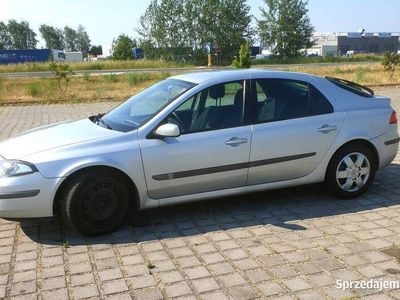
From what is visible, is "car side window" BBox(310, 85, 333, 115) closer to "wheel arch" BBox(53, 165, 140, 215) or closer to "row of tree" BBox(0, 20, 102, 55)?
"wheel arch" BBox(53, 165, 140, 215)

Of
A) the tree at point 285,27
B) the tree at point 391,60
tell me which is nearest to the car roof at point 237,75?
the tree at point 391,60

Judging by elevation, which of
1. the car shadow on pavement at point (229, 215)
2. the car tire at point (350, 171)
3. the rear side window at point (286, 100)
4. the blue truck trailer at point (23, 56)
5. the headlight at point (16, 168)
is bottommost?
the car shadow on pavement at point (229, 215)

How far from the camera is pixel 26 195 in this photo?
13.1 ft

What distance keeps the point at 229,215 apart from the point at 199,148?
0.88 m

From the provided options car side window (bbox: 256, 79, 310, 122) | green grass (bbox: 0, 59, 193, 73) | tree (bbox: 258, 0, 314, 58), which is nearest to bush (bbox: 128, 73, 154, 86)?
car side window (bbox: 256, 79, 310, 122)

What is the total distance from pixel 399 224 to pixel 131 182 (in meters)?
2.74

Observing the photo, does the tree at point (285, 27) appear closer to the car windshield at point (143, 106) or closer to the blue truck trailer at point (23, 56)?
the blue truck trailer at point (23, 56)

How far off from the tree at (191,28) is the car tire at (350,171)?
5816 centimetres

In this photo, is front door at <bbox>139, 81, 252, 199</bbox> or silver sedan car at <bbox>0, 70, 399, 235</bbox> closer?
silver sedan car at <bbox>0, 70, 399, 235</bbox>

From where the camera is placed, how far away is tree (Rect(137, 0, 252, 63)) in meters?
61.0

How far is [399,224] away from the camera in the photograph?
4465 millimetres

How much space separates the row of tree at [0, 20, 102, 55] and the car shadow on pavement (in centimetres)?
13001

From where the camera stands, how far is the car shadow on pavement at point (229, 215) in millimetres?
4309

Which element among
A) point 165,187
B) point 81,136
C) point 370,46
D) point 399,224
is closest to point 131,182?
point 165,187
